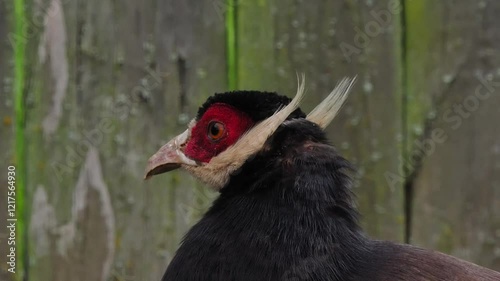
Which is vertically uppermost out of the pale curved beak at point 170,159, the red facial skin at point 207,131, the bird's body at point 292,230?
the red facial skin at point 207,131

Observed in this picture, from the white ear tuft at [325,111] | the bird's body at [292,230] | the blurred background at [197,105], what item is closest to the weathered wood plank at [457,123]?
the blurred background at [197,105]

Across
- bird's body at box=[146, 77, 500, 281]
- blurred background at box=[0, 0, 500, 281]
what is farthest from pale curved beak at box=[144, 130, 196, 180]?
blurred background at box=[0, 0, 500, 281]

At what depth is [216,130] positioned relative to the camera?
88.6 inches

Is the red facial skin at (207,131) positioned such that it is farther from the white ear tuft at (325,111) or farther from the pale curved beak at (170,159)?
the white ear tuft at (325,111)

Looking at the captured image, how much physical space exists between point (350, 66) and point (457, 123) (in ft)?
1.51

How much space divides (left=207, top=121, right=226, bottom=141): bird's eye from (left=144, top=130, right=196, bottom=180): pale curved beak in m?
0.10

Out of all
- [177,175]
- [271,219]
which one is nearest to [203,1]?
[177,175]

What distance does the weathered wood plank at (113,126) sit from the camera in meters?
2.83

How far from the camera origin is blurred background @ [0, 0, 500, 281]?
2824 mm

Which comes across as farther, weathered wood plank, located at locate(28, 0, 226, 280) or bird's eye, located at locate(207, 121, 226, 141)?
weathered wood plank, located at locate(28, 0, 226, 280)

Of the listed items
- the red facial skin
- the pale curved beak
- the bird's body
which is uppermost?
the red facial skin

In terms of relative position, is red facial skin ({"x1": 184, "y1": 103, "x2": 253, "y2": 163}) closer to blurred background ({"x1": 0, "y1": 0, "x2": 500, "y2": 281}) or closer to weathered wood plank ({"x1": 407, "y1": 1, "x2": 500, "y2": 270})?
blurred background ({"x1": 0, "y1": 0, "x2": 500, "y2": 281})

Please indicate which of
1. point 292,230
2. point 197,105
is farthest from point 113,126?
point 292,230

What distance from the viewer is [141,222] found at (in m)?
2.87
